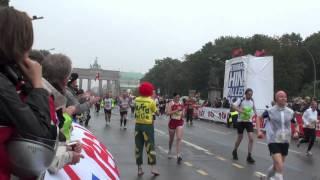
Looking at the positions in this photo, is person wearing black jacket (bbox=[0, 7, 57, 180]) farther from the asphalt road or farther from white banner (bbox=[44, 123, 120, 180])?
the asphalt road

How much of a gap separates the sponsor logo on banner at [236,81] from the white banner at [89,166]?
24128 mm

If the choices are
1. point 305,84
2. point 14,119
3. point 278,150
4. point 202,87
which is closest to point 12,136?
point 14,119

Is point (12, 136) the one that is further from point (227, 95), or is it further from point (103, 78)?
point (103, 78)

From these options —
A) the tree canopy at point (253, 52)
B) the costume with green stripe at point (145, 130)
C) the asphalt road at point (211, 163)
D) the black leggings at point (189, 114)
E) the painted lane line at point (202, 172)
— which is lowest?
the asphalt road at point (211, 163)

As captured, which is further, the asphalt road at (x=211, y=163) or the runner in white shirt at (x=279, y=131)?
the asphalt road at (x=211, y=163)

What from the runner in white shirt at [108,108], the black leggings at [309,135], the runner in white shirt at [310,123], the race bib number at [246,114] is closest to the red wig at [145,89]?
the race bib number at [246,114]

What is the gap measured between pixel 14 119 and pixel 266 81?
85.1ft

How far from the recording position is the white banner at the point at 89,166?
10.0ft

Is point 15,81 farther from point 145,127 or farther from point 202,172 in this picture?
point 202,172

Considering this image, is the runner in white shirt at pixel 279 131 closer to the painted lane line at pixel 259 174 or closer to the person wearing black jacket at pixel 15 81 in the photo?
the painted lane line at pixel 259 174

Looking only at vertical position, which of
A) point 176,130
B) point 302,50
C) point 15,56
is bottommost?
point 176,130

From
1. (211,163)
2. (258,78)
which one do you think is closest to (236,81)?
(258,78)

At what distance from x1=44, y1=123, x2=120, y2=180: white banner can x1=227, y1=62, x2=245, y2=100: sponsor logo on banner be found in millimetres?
24128

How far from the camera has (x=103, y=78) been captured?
12569 centimetres
